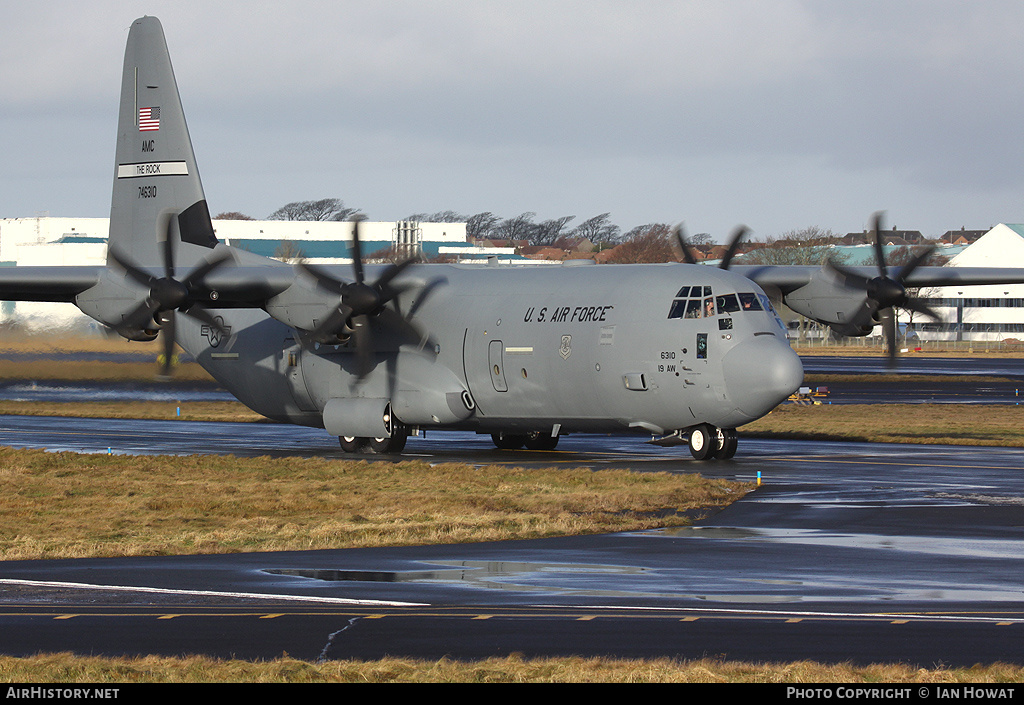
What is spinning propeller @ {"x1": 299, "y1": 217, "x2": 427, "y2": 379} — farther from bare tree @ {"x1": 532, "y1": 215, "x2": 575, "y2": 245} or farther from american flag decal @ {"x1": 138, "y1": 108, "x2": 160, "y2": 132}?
bare tree @ {"x1": 532, "y1": 215, "x2": 575, "y2": 245}

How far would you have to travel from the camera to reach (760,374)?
86.2 ft

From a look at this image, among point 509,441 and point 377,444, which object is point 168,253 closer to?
point 377,444

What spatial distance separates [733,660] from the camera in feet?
32.6

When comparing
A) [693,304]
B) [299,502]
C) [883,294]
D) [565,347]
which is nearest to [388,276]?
[565,347]

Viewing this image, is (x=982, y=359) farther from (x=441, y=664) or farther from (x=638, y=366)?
(x=441, y=664)

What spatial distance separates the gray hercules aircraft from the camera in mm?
27344

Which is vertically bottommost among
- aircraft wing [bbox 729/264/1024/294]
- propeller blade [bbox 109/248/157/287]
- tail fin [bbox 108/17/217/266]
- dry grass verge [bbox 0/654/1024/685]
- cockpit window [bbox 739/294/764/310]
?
dry grass verge [bbox 0/654/1024/685]

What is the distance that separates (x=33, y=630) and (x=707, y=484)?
13.8 meters

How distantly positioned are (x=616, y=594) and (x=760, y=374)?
13.9 meters

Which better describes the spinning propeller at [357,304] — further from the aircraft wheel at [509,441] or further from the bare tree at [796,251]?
the bare tree at [796,251]

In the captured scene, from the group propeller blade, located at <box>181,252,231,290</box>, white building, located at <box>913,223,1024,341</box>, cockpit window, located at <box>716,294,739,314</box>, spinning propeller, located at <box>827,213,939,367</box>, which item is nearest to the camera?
cockpit window, located at <box>716,294,739,314</box>

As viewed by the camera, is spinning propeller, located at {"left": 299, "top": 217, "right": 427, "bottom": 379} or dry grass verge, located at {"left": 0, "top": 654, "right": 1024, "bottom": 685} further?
spinning propeller, located at {"left": 299, "top": 217, "right": 427, "bottom": 379}

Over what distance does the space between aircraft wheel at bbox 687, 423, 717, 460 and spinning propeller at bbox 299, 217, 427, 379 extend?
7768mm

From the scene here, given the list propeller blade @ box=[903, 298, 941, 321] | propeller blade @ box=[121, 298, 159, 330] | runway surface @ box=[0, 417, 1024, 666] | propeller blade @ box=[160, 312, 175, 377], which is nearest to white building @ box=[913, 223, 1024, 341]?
propeller blade @ box=[903, 298, 941, 321]
